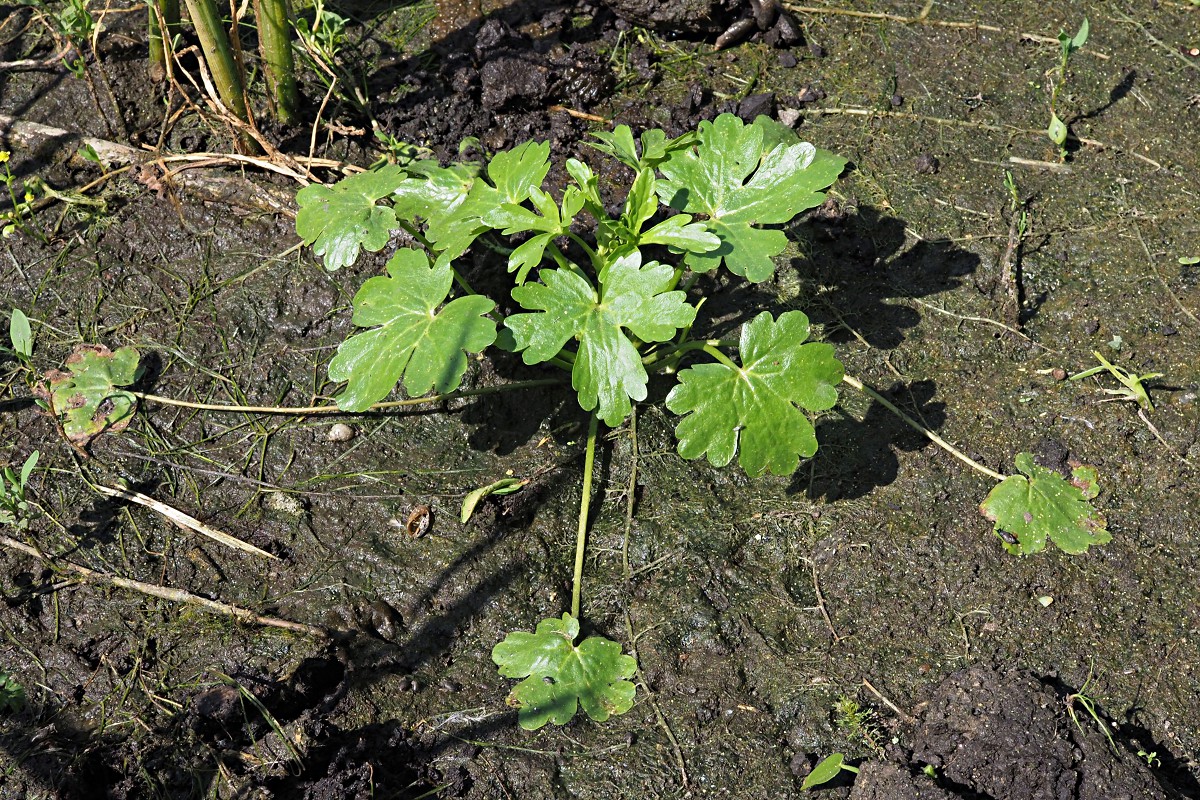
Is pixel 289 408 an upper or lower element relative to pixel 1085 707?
upper

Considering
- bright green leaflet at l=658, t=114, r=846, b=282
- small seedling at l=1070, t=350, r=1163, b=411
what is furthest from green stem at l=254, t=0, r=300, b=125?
small seedling at l=1070, t=350, r=1163, b=411

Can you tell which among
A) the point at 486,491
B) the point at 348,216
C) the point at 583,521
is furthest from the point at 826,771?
the point at 348,216

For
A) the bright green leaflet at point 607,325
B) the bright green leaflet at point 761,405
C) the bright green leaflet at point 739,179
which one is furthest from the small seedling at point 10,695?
the bright green leaflet at point 739,179

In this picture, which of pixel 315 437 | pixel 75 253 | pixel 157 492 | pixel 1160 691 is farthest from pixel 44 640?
pixel 1160 691

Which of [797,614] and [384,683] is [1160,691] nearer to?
[797,614]

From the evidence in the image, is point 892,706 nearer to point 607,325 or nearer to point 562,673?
point 562,673

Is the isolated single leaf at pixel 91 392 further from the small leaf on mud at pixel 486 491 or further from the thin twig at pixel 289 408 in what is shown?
the small leaf on mud at pixel 486 491
